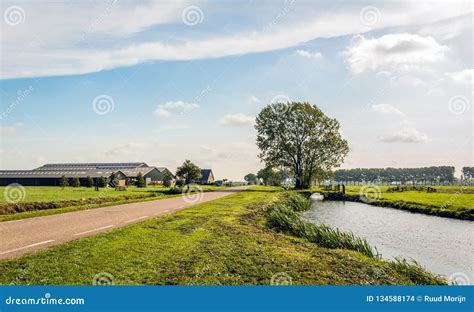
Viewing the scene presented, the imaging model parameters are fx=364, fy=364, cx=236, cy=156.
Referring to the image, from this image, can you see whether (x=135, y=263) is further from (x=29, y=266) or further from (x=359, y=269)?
(x=359, y=269)

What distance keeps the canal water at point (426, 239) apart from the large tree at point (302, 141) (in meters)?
40.2

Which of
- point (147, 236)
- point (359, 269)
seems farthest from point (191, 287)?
point (147, 236)

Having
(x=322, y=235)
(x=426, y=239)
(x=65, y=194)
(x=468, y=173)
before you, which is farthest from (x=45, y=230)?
(x=468, y=173)

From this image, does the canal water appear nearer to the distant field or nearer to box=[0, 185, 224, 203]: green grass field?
the distant field

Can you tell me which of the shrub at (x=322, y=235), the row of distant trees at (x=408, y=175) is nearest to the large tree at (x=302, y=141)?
the shrub at (x=322, y=235)

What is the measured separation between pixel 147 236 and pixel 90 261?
12.8 ft

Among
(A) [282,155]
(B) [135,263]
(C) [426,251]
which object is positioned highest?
(A) [282,155]

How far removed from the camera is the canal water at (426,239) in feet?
47.1

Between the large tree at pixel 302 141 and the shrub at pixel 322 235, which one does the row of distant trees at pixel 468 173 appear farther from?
the shrub at pixel 322 235

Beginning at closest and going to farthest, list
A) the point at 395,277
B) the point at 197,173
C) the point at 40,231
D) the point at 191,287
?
the point at 191,287 → the point at 395,277 → the point at 40,231 → the point at 197,173

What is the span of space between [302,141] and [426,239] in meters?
50.8

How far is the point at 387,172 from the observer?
189875mm

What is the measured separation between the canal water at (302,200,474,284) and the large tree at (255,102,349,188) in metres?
40.2

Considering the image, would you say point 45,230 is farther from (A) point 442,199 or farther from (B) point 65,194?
(A) point 442,199
